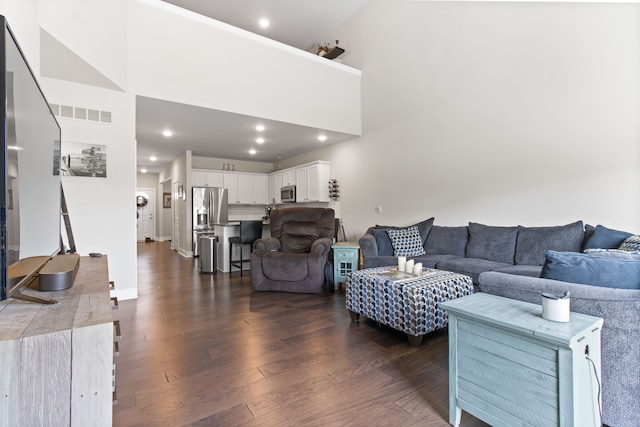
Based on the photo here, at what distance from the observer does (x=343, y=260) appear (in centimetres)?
416

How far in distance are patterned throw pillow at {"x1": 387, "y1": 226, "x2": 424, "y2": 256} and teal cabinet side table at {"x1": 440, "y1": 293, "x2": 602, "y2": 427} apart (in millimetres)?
2510

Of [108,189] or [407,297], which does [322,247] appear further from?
[108,189]

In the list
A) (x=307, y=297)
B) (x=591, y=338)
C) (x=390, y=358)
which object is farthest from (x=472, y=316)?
(x=307, y=297)

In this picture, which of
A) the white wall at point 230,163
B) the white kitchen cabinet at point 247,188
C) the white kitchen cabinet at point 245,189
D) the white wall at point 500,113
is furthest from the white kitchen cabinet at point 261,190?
the white wall at point 500,113

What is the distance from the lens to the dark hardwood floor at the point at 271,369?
1.63 meters

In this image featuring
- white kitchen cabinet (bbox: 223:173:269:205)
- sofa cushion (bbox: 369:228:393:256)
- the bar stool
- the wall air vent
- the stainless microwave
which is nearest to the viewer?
the wall air vent

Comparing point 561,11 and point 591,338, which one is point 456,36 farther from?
point 591,338

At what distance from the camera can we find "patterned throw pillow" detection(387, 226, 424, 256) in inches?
162

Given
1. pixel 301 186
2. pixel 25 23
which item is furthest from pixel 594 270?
pixel 301 186

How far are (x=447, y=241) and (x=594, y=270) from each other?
2.66m

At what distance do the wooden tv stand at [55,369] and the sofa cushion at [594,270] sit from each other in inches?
74.5

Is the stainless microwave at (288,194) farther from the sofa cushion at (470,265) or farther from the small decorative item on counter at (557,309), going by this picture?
the small decorative item on counter at (557,309)

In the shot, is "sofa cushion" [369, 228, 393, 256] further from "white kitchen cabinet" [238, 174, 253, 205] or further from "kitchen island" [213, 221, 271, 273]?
"white kitchen cabinet" [238, 174, 253, 205]

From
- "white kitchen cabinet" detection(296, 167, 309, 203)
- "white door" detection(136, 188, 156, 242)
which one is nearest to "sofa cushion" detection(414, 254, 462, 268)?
"white kitchen cabinet" detection(296, 167, 309, 203)
